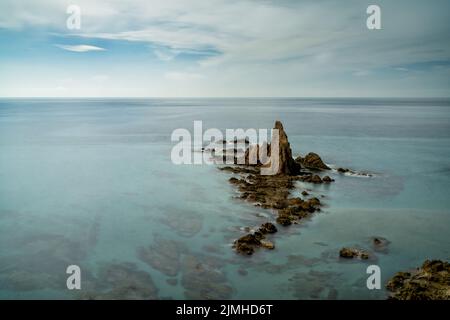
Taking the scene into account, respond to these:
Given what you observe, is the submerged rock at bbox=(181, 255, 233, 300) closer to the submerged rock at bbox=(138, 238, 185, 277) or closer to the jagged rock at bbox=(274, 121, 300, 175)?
the submerged rock at bbox=(138, 238, 185, 277)

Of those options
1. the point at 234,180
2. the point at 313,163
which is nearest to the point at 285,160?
the point at 234,180

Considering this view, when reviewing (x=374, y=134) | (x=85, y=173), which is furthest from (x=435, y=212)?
(x=374, y=134)

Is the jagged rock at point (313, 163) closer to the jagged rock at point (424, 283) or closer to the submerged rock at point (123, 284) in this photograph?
the jagged rock at point (424, 283)

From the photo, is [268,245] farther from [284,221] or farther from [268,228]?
[284,221]

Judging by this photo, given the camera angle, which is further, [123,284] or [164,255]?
[164,255]

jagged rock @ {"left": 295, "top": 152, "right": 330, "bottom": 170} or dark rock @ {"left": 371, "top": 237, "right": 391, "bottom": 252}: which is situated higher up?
jagged rock @ {"left": 295, "top": 152, "right": 330, "bottom": 170}

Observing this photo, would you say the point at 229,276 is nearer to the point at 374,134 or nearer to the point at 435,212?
the point at 435,212

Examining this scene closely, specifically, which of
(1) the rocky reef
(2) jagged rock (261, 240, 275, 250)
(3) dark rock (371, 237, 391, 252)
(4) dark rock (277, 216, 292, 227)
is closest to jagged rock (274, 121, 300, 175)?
(1) the rocky reef

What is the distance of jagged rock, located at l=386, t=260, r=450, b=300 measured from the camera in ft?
59.5

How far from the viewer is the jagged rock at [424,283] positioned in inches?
714

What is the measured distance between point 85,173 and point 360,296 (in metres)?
35.8

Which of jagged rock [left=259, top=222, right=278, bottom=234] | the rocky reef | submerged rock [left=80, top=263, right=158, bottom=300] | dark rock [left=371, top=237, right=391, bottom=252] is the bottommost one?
submerged rock [left=80, top=263, right=158, bottom=300]

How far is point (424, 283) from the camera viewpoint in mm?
19250

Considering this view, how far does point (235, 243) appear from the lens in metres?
24.6
